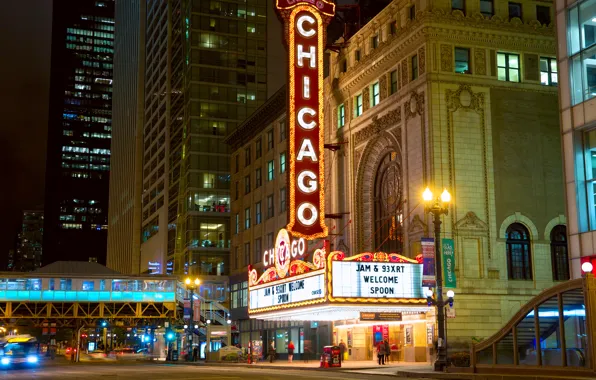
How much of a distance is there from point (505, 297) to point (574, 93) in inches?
627

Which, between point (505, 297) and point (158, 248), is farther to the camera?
point (158, 248)

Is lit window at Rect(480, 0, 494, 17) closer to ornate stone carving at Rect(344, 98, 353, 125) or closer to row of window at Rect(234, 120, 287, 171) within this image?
ornate stone carving at Rect(344, 98, 353, 125)

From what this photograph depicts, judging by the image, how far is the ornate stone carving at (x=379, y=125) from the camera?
51750mm

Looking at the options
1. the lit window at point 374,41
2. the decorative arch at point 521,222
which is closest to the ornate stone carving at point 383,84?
the lit window at point 374,41

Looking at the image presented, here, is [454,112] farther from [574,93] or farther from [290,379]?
[290,379]

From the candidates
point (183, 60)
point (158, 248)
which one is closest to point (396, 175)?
point (183, 60)

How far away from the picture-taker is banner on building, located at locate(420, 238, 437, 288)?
3765cm

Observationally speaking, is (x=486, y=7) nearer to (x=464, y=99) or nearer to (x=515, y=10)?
(x=515, y=10)

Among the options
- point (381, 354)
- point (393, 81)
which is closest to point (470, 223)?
point (381, 354)

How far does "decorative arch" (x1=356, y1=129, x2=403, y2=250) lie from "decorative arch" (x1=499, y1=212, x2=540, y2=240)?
976 centimetres

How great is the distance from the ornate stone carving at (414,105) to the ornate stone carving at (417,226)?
6390 millimetres

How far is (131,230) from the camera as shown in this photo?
15812 centimetres

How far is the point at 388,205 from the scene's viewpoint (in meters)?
53.3

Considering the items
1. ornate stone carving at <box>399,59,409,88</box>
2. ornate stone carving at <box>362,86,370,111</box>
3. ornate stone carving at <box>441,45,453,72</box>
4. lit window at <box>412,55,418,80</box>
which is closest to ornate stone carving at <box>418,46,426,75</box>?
lit window at <box>412,55,418,80</box>
